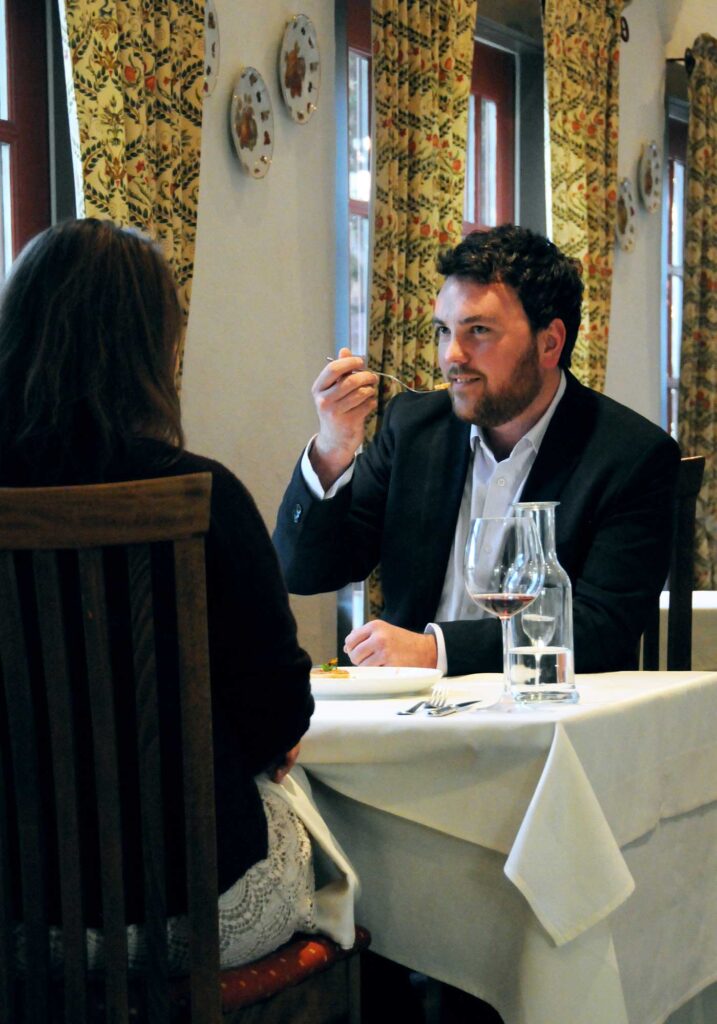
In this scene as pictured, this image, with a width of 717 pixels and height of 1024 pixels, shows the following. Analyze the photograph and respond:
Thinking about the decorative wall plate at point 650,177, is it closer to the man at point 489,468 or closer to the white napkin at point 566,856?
the man at point 489,468

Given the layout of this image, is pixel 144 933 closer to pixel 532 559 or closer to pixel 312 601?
pixel 532 559

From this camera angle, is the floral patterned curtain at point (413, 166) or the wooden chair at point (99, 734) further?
the floral patterned curtain at point (413, 166)

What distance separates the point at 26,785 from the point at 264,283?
283cm

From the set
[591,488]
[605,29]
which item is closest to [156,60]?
[591,488]

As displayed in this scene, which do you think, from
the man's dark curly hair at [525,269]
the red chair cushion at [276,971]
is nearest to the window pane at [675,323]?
the man's dark curly hair at [525,269]

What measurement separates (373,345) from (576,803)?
2.80 metres

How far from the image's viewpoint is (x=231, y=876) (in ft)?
4.65

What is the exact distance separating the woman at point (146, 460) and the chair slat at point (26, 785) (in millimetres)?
59

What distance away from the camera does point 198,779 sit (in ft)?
4.31

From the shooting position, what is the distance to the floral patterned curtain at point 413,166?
13.8 ft

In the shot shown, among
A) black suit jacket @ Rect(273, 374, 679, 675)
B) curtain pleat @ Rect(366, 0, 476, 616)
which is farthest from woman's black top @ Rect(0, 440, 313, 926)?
curtain pleat @ Rect(366, 0, 476, 616)

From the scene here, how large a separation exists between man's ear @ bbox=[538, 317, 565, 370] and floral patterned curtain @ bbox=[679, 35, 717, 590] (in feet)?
12.5

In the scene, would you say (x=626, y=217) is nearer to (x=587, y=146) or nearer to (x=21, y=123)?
(x=587, y=146)

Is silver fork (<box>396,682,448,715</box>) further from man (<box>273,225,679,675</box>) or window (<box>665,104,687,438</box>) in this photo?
window (<box>665,104,687,438</box>)
